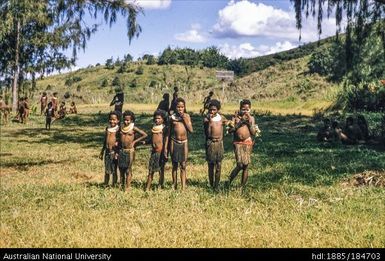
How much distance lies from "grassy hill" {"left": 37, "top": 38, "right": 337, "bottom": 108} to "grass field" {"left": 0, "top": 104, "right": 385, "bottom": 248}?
80.5ft

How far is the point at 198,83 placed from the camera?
73.1 m

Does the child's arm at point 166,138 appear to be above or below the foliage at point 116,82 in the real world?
below

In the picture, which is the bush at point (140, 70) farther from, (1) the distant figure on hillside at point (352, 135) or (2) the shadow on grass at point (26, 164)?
(2) the shadow on grass at point (26, 164)

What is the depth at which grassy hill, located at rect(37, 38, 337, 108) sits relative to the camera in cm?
4859

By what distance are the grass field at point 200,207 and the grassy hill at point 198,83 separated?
24549 millimetres

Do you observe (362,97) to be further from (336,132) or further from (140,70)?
(140,70)

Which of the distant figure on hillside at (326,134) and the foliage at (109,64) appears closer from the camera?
the distant figure on hillside at (326,134)

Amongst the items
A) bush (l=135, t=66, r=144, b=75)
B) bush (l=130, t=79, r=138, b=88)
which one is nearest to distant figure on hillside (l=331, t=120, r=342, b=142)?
bush (l=130, t=79, r=138, b=88)

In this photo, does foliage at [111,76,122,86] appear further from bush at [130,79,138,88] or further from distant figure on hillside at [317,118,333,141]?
distant figure on hillside at [317,118,333,141]

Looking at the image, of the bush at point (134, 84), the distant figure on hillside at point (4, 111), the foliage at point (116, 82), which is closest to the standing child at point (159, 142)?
the distant figure on hillside at point (4, 111)

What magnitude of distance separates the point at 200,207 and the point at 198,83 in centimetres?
6597

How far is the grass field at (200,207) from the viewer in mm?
6039
